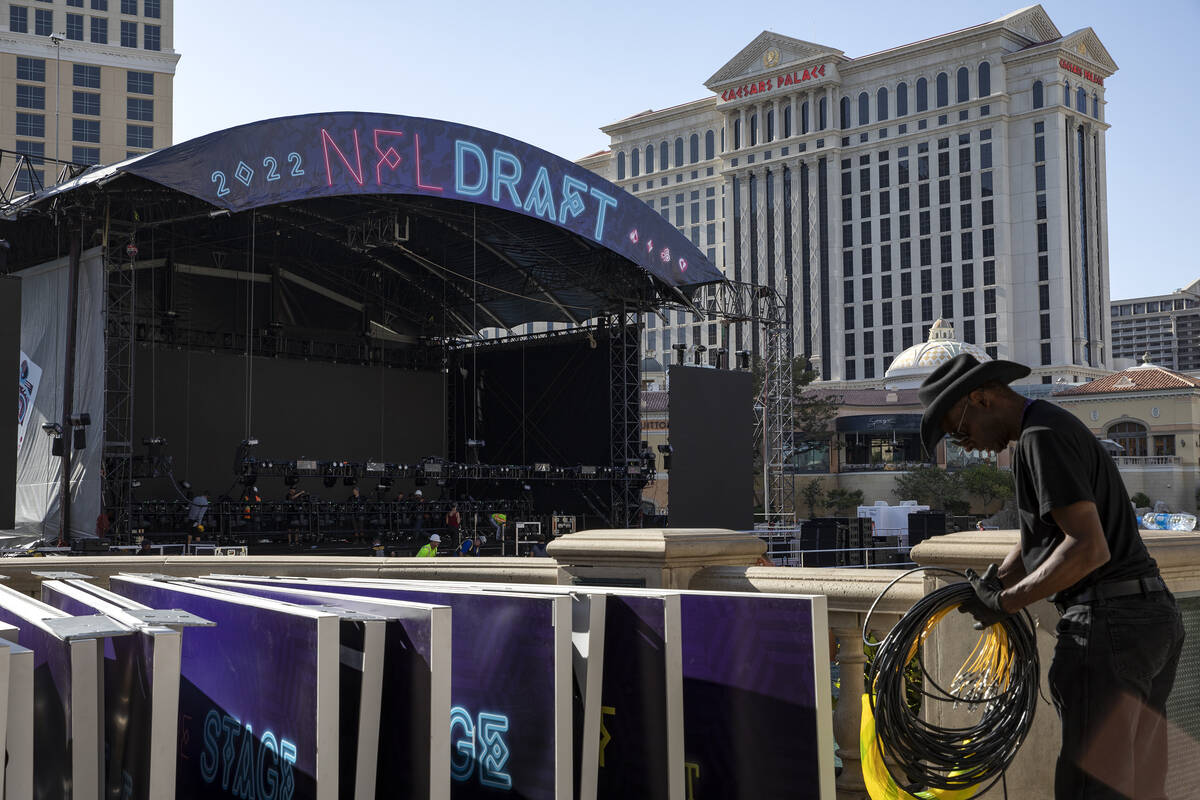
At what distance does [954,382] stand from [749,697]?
101 centimetres

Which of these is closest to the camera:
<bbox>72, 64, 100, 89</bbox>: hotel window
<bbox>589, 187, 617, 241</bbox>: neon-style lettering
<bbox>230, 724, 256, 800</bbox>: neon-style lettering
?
<bbox>230, 724, 256, 800</bbox>: neon-style lettering

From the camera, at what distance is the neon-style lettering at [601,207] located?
26.4 metres

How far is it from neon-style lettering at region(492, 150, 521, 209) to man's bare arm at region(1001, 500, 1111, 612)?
22.3m

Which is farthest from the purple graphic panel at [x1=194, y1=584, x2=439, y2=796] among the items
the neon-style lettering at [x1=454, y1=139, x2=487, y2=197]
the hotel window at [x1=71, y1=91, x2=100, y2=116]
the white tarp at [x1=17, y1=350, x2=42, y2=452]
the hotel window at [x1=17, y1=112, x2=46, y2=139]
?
the hotel window at [x1=17, y1=112, x2=46, y2=139]

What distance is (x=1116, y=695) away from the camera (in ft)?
9.34

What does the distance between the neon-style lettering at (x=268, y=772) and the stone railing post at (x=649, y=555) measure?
1711 mm

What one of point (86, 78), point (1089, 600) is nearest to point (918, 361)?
point (86, 78)

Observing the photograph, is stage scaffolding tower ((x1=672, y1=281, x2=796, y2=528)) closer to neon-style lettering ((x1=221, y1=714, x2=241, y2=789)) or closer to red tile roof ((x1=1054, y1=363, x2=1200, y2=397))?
neon-style lettering ((x1=221, y1=714, x2=241, y2=789))

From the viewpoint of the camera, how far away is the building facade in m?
160

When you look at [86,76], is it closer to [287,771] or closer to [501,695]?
[501,695]

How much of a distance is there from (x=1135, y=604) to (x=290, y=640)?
211 centimetres

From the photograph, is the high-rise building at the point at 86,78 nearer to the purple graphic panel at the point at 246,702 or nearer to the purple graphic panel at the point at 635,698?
the purple graphic panel at the point at 246,702

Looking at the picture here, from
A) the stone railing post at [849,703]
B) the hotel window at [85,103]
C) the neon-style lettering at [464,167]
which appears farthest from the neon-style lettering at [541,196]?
the hotel window at [85,103]

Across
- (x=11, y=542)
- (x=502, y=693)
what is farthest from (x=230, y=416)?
(x=502, y=693)
